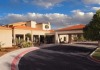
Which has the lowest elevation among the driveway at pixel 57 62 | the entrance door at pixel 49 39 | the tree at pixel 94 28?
the driveway at pixel 57 62

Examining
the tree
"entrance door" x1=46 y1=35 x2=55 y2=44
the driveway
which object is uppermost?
the tree

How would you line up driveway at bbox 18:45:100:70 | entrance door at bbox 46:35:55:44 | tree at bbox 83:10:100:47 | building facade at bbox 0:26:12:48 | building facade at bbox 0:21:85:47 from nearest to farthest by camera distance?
driveway at bbox 18:45:100:70
tree at bbox 83:10:100:47
building facade at bbox 0:26:12:48
building facade at bbox 0:21:85:47
entrance door at bbox 46:35:55:44

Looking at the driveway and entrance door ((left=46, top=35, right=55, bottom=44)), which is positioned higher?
entrance door ((left=46, top=35, right=55, bottom=44))

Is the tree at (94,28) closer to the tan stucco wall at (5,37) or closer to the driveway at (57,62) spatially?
the driveway at (57,62)

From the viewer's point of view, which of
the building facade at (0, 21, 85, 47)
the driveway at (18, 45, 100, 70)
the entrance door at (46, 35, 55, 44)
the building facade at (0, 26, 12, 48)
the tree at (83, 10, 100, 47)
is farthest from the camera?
the entrance door at (46, 35, 55, 44)

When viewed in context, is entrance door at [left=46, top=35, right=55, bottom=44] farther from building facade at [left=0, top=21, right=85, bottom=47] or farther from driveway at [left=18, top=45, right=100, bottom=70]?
driveway at [left=18, top=45, right=100, bottom=70]

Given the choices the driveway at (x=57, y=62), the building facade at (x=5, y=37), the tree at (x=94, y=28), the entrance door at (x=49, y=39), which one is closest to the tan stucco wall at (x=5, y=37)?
the building facade at (x=5, y=37)

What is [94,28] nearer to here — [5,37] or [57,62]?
[57,62]

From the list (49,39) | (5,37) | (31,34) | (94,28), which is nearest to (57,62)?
(94,28)

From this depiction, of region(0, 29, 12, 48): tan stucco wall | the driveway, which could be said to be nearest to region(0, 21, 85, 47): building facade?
region(0, 29, 12, 48): tan stucco wall

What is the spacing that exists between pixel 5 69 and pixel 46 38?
155 ft

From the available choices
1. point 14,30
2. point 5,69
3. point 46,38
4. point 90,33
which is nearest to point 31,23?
point 46,38

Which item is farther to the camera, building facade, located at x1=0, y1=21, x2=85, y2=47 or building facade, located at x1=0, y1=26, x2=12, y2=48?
building facade, located at x1=0, y1=21, x2=85, y2=47

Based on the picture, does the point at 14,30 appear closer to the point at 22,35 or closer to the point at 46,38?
the point at 22,35
